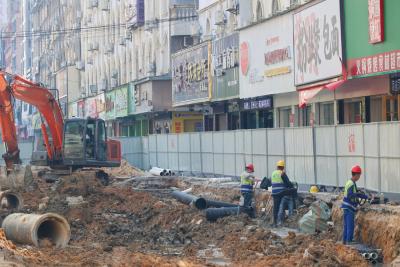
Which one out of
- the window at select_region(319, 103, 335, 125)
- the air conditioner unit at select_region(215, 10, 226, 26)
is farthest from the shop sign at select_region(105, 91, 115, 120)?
the window at select_region(319, 103, 335, 125)

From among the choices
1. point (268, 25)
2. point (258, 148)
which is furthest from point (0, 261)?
point (268, 25)

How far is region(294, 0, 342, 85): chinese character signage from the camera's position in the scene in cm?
3084

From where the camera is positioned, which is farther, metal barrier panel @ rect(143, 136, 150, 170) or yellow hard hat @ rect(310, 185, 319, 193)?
metal barrier panel @ rect(143, 136, 150, 170)

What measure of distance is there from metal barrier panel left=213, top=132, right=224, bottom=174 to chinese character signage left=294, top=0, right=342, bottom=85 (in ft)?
16.5

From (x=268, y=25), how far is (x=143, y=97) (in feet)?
75.4

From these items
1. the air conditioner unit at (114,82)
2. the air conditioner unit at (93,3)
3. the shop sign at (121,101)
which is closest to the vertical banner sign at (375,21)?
the shop sign at (121,101)

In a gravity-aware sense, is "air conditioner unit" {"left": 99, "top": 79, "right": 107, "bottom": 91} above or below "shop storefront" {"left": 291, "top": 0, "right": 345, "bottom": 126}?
above

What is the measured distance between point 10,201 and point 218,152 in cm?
1201

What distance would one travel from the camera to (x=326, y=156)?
2723cm

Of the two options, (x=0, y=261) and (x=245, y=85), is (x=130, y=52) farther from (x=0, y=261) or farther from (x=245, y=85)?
(x=0, y=261)

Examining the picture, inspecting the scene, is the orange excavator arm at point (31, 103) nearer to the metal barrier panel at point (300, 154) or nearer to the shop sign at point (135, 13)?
the metal barrier panel at point (300, 154)

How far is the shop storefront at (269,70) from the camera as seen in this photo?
1465 inches

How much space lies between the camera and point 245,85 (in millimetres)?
42344

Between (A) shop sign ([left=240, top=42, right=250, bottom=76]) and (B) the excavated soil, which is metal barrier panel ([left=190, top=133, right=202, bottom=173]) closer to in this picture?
(A) shop sign ([left=240, top=42, right=250, bottom=76])
